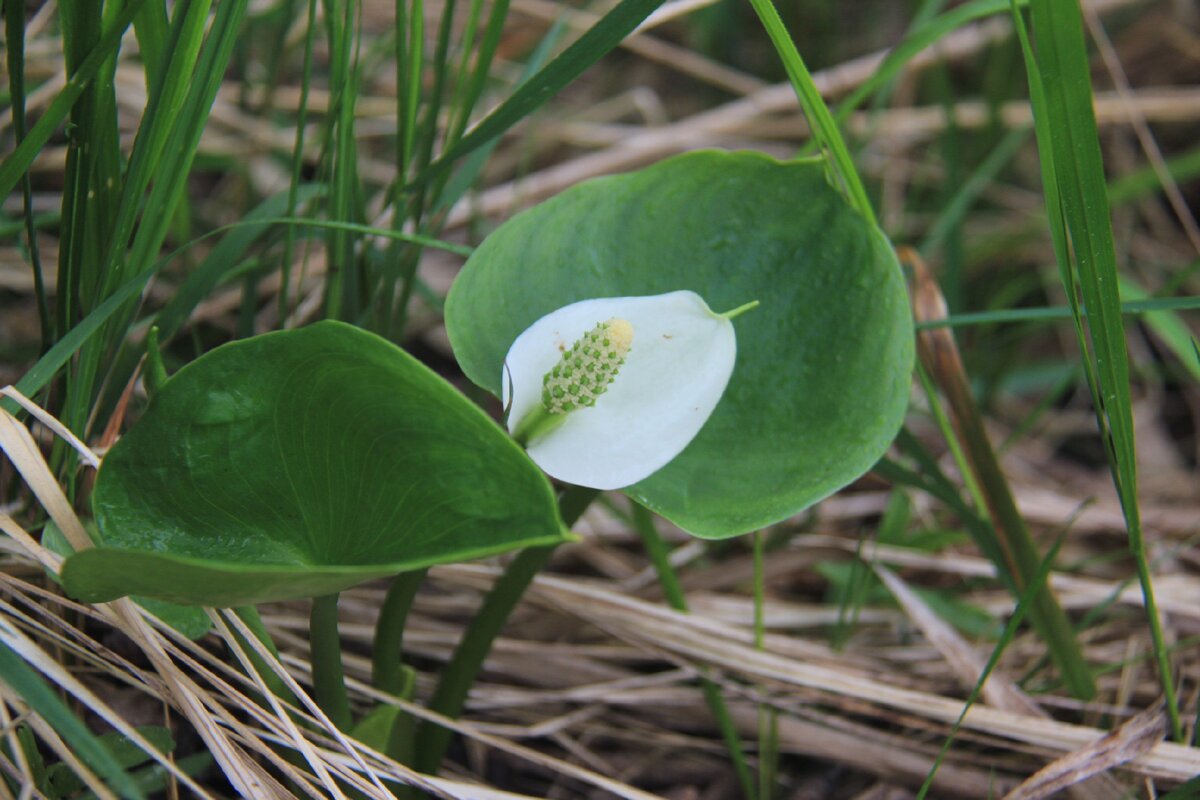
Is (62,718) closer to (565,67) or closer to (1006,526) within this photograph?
(565,67)

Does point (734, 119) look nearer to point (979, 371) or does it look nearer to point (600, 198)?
point (979, 371)

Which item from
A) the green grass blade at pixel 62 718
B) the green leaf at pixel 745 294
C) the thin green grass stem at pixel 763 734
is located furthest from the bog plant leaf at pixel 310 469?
the thin green grass stem at pixel 763 734

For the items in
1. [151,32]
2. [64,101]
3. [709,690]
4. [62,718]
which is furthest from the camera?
[709,690]

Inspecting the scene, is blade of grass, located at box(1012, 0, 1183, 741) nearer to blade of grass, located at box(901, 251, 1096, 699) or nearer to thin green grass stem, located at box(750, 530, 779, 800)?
blade of grass, located at box(901, 251, 1096, 699)

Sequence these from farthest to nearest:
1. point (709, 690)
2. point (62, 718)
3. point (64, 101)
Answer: point (709, 690), point (64, 101), point (62, 718)

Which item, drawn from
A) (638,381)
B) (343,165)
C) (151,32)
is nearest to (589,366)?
(638,381)

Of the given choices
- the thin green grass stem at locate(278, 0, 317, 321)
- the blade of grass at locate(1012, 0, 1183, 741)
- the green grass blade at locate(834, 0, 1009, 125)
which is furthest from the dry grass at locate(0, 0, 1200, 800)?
the green grass blade at locate(834, 0, 1009, 125)
